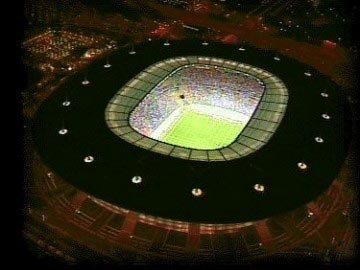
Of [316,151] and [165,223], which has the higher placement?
[316,151]

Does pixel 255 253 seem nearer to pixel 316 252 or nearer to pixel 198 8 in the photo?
pixel 316 252

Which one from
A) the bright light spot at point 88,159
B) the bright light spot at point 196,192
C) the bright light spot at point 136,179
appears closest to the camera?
the bright light spot at point 196,192

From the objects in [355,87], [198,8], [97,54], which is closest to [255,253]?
[355,87]

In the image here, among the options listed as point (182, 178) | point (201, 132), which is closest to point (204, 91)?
point (201, 132)

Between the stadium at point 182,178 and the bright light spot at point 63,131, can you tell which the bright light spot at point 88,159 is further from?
the bright light spot at point 63,131

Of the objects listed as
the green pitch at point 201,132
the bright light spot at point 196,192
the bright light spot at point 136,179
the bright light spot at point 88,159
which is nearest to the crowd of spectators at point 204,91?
the green pitch at point 201,132

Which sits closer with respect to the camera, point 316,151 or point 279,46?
point 316,151
